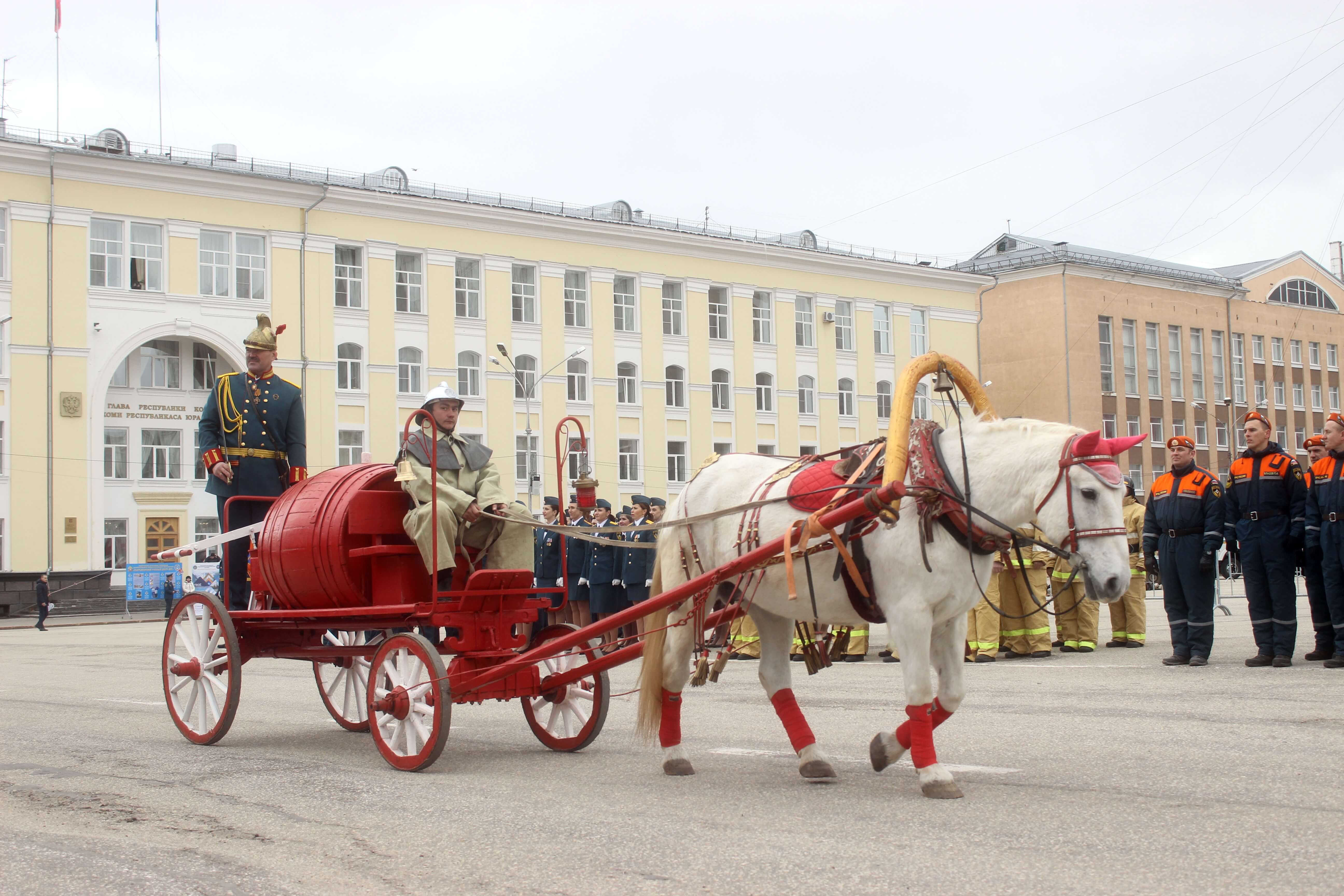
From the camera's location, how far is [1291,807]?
5.96 m

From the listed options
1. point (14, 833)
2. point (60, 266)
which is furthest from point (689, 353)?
point (14, 833)

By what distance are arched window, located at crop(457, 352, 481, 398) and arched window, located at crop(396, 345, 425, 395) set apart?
1.46 m

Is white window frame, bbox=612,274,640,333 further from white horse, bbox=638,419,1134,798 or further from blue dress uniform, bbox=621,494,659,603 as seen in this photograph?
white horse, bbox=638,419,1134,798

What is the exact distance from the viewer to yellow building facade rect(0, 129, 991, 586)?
43844mm

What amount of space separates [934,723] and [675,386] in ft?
163

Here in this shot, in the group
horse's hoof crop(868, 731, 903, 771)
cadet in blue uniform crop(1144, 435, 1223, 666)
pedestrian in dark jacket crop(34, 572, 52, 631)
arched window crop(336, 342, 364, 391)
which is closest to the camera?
horse's hoof crop(868, 731, 903, 771)

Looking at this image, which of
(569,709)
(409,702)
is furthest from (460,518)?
(569,709)

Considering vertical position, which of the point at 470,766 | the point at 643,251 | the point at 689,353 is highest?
the point at 643,251

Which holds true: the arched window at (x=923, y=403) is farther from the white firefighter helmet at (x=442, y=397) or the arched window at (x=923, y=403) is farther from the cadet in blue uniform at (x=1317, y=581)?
the white firefighter helmet at (x=442, y=397)

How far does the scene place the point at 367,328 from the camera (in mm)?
49312

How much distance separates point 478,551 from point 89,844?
11.1ft

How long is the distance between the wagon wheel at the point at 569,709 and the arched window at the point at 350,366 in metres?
41.3

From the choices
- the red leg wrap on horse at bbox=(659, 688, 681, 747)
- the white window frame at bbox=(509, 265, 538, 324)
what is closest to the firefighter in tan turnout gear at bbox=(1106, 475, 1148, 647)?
the red leg wrap on horse at bbox=(659, 688, 681, 747)

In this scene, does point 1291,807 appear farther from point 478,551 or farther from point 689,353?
point 689,353
